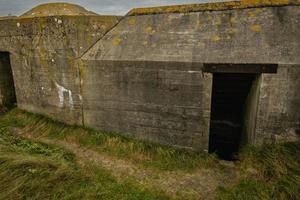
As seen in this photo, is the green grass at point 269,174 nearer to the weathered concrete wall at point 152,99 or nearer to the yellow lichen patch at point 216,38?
the weathered concrete wall at point 152,99

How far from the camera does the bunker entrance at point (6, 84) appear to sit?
599 cm

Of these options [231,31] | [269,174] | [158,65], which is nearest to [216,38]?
[231,31]

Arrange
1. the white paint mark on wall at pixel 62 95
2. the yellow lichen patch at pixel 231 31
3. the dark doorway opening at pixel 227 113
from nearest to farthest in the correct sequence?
the yellow lichen patch at pixel 231 31 < the dark doorway opening at pixel 227 113 < the white paint mark on wall at pixel 62 95

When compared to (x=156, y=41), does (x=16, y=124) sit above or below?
below

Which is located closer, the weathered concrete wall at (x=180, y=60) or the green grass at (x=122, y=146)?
the weathered concrete wall at (x=180, y=60)

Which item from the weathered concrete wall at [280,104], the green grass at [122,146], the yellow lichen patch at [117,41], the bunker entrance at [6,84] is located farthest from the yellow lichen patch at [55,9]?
the weathered concrete wall at [280,104]

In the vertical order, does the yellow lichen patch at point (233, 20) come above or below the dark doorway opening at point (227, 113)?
above

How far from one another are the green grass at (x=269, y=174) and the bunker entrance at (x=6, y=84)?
657 cm

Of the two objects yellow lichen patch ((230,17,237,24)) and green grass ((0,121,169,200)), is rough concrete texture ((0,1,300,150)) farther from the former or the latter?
green grass ((0,121,169,200))

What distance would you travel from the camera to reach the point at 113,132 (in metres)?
4.51

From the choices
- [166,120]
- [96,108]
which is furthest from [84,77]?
[166,120]

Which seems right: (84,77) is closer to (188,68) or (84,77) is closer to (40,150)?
(40,150)

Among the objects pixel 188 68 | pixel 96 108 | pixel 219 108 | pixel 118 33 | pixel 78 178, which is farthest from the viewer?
pixel 219 108

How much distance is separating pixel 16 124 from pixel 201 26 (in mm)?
5275
